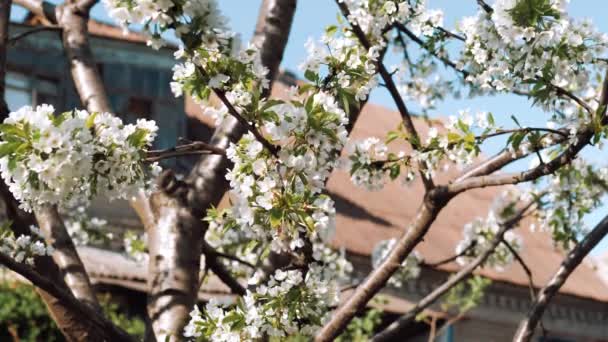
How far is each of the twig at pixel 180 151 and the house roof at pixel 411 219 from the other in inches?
347

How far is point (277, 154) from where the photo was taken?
3.00m

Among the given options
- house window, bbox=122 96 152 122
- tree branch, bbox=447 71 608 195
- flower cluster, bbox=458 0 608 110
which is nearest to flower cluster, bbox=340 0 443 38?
flower cluster, bbox=458 0 608 110

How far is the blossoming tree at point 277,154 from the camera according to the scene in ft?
9.21

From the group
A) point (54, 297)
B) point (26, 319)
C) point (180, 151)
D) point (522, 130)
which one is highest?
point (522, 130)

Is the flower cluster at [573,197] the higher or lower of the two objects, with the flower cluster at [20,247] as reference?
higher

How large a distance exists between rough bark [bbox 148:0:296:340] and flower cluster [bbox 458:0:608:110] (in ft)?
4.49

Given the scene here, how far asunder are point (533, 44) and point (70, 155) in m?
1.74

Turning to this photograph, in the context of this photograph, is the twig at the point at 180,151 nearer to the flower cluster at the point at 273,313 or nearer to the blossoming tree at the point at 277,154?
the blossoming tree at the point at 277,154

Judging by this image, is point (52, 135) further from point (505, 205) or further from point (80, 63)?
point (505, 205)

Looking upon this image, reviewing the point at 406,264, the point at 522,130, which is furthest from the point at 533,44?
the point at 406,264

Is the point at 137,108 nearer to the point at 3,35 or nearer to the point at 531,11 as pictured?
the point at 3,35

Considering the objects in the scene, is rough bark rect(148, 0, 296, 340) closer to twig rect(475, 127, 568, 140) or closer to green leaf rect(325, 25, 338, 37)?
green leaf rect(325, 25, 338, 37)

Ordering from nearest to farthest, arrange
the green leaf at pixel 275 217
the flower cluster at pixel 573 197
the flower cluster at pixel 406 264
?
the green leaf at pixel 275 217 < the flower cluster at pixel 573 197 < the flower cluster at pixel 406 264

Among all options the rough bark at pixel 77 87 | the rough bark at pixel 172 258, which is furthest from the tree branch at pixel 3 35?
the rough bark at pixel 172 258
